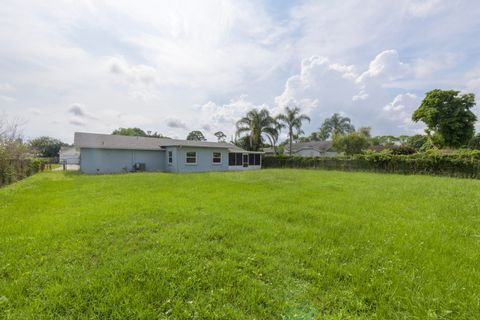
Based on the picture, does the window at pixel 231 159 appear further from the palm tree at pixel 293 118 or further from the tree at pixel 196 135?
the tree at pixel 196 135

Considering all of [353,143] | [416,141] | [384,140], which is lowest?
[353,143]

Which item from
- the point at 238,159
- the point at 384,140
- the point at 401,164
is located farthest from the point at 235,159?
the point at 384,140

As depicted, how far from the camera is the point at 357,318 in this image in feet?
6.75

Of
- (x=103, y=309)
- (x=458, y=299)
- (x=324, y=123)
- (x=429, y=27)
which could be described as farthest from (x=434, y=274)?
(x=324, y=123)

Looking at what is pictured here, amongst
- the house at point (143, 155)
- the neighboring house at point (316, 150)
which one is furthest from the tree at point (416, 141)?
the house at point (143, 155)

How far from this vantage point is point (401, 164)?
16.8m

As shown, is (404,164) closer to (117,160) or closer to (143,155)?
(143,155)

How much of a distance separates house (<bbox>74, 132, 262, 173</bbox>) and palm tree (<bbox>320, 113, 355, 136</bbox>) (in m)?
29.7

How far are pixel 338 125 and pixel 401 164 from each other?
2852 centimetres

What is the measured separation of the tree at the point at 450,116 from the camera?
23.1 m

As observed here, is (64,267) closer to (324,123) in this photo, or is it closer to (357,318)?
(357,318)

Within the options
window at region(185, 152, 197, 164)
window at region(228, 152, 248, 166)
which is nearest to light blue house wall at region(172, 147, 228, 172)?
window at region(185, 152, 197, 164)

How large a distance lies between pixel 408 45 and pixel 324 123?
38.4m

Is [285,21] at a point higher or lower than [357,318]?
higher
